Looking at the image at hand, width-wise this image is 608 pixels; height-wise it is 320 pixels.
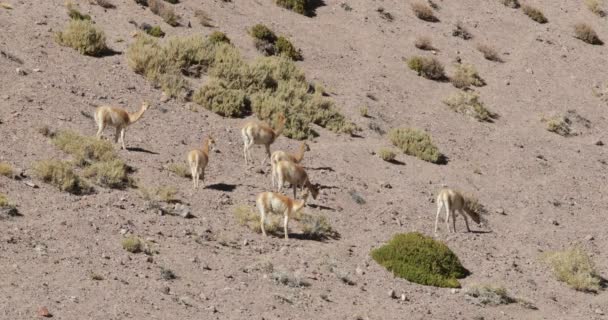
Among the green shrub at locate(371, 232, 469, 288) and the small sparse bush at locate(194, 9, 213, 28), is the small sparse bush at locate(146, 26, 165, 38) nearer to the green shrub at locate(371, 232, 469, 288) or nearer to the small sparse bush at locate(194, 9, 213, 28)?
the small sparse bush at locate(194, 9, 213, 28)

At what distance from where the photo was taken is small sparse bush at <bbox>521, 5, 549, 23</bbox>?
126 ft

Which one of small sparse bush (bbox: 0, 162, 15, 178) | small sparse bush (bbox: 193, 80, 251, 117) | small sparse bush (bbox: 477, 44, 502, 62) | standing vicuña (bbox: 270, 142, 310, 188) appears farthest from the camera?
small sparse bush (bbox: 477, 44, 502, 62)

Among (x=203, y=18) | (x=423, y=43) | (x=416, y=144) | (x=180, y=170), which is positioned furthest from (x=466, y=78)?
(x=180, y=170)

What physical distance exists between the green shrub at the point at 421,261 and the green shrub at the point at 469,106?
1097cm

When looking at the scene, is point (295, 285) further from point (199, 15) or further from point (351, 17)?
point (351, 17)

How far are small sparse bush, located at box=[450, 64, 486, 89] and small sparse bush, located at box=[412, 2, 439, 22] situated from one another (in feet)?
13.3

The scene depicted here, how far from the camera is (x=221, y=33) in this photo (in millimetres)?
30375

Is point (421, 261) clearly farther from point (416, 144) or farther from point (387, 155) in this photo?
point (416, 144)

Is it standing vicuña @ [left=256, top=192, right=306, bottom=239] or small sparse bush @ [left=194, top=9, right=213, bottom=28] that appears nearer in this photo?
standing vicuña @ [left=256, top=192, right=306, bottom=239]

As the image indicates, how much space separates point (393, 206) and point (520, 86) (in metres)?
12.7

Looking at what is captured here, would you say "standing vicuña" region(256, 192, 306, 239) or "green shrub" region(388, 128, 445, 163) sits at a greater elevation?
"standing vicuña" region(256, 192, 306, 239)

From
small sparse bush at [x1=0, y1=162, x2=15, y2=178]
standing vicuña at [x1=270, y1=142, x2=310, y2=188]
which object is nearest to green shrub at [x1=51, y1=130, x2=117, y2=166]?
small sparse bush at [x1=0, y1=162, x2=15, y2=178]

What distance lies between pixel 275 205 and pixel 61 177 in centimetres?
447

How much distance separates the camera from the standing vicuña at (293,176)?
67.6 feet
